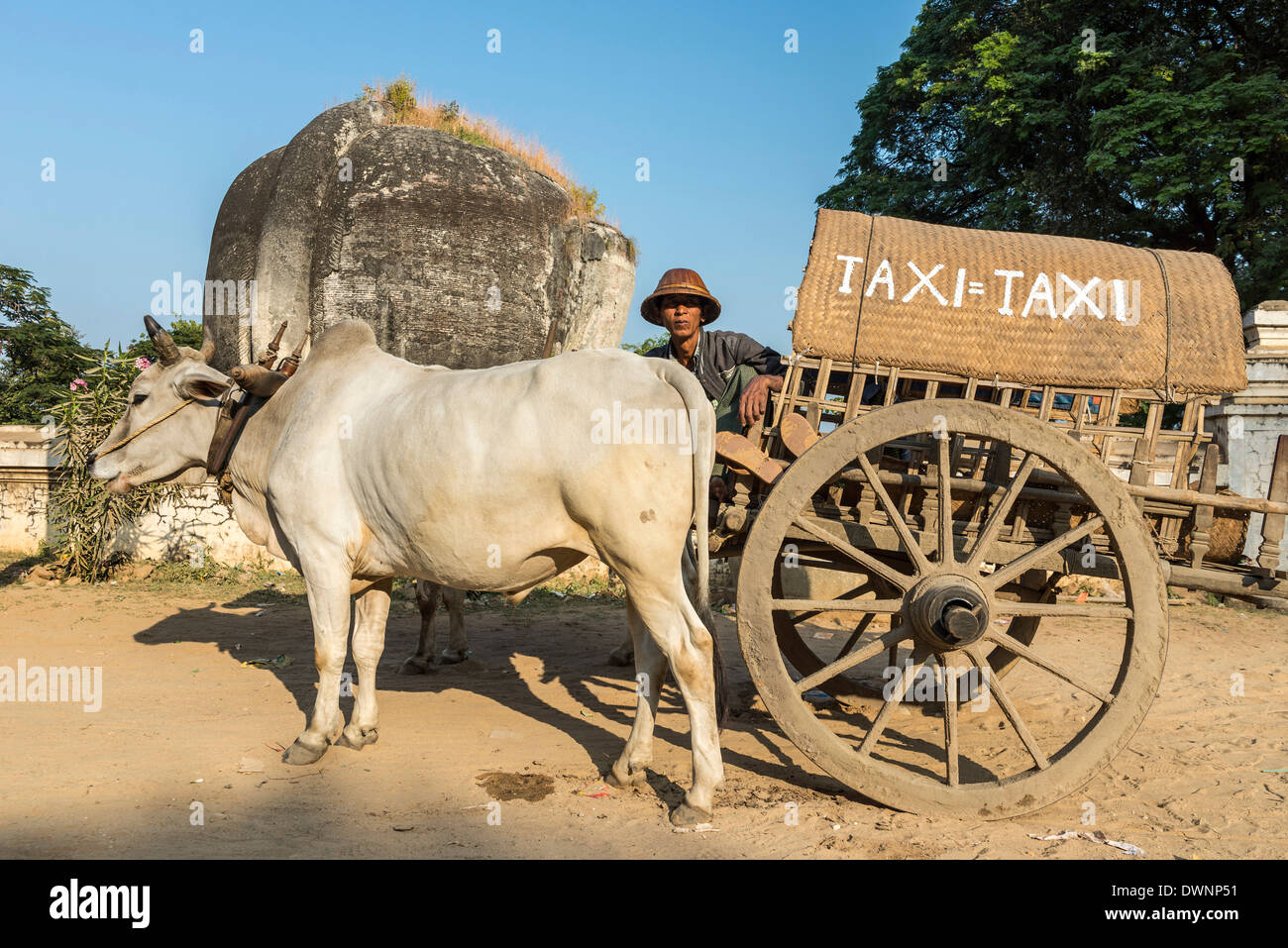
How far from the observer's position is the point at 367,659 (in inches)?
168

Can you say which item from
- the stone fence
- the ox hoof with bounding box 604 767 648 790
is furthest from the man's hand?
the stone fence

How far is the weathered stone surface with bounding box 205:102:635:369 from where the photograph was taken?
8.66 m

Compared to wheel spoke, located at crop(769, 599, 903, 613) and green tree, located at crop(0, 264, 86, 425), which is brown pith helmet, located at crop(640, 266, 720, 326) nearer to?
wheel spoke, located at crop(769, 599, 903, 613)

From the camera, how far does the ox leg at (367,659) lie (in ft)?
13.8

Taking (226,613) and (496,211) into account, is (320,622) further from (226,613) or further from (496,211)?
(496,211)

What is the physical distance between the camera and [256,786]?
12.0ft

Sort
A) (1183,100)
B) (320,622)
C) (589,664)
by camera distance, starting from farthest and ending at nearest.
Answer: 1. (1183,100)
2. (589,664)
3. (320,622)

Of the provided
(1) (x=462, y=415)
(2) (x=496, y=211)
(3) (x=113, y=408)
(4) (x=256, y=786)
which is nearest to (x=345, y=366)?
(1) (x=462, y=415)

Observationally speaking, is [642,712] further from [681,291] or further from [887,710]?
[681,291]

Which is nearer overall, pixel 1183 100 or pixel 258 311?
pixel 258 311

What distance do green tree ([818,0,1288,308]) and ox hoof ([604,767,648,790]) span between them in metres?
11.9

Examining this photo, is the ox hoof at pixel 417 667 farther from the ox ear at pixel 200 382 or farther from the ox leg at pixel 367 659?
the ox ear at pixel 200 382

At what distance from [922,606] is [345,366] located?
2.89 m

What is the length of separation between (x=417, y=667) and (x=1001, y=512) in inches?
154
